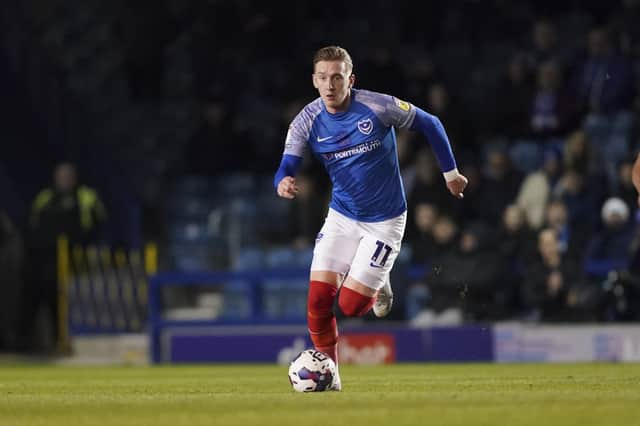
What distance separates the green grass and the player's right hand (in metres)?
1.19

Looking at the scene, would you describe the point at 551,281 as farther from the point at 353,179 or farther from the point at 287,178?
the point at 287,178

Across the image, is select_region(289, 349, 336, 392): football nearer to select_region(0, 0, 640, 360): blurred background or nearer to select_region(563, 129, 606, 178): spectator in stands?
select_region(0, 0, 640, 360): blurred background

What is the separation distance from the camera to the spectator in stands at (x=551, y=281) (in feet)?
51.4

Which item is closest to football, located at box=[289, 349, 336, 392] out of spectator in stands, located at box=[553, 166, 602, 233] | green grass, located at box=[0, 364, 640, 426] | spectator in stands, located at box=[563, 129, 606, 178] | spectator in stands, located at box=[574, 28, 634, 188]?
green grass, located at box=[0, 364, 640, 426]

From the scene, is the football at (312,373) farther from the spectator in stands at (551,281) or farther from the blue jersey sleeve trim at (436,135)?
the spectator in stands at (551,281)

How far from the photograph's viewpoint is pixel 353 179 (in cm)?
966

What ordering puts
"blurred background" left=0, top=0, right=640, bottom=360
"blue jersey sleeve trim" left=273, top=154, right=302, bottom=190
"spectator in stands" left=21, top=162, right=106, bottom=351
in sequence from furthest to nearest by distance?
1. "spectator in stands" left=21, top=162, right=106, bottom=351
2. "blurred background" left=0, top=0, right=640, bottom=360
3. "blue jersey sleeve trim" left=273, top=154, right=302, bottom=190

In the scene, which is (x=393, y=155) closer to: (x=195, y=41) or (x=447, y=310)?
(x=447, y=310)

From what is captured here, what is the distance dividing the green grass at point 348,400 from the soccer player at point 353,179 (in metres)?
0.63

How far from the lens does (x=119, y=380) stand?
1203cm

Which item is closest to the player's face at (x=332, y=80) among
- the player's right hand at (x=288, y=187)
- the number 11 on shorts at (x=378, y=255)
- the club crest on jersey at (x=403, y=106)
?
the club crest on jersey at (x=403, y=106)

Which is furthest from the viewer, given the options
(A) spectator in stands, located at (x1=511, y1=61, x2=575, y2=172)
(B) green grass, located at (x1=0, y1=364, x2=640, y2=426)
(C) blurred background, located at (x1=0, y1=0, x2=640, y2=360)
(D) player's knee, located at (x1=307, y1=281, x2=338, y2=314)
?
(A) spectator in stands, located at (x1=511, y1=61, x2=575, y2=172)

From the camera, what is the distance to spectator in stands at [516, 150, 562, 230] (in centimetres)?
1672

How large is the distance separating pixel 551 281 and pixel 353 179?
6.53 m
